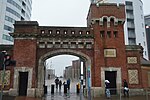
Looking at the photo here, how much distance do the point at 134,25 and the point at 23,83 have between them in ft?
136

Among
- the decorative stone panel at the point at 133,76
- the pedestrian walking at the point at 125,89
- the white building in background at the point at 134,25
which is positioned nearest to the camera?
the pedestrian walking at the point at 125,89

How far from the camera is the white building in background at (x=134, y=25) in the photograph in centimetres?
5197

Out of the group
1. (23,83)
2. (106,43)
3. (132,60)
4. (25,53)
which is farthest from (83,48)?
(23,83)

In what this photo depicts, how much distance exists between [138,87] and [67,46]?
900cm

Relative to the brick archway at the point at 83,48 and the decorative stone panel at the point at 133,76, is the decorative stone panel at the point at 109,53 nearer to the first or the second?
the brick archway at the point at 83,48

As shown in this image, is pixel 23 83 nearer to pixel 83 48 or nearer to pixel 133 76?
pixel 83 48

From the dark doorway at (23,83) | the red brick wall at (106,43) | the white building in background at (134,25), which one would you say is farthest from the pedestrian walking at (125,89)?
the white building in background at (134,25)

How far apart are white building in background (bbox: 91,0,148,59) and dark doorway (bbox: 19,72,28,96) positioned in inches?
1460

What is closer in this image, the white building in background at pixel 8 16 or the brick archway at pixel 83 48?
the brick archway at pixel 83 48

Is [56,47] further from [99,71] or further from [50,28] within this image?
[99,71]

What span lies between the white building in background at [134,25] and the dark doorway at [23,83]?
37.1m

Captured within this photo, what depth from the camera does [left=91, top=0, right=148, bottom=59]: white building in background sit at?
52.0 m

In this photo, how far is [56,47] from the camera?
65.6 feet

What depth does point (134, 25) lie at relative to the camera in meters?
53.1
